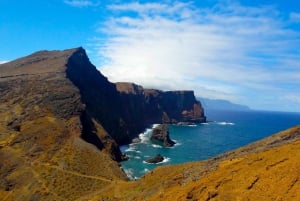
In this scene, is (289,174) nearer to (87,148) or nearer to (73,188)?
(73,188)

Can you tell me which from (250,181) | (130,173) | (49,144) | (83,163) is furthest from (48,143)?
(250,181)

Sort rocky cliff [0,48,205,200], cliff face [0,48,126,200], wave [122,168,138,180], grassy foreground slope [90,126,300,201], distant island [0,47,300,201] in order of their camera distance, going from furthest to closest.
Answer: wave [122,168,138,180] → cliff face [0,48,126,200] → rocky cliff [0,48,205,200] → distant island [0,47,300,201] → grassy foreground slope [90,126,300,201]

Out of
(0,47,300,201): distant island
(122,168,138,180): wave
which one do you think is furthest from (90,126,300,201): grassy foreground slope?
(122,168,138,180): wave

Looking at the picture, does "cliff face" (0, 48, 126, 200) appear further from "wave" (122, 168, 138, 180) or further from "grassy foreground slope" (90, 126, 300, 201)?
"grassy foreground slope" (90, 126, 300, 201)

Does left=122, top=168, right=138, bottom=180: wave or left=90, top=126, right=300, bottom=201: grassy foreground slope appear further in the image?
left=122, top=168, right=138, bottom=180: wave

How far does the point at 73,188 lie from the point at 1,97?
309ft

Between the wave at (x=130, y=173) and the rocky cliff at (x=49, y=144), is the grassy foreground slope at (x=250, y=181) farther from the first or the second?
the wave at (x=130, y=173)

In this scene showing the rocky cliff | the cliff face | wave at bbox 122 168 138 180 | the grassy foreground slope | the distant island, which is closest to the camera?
the grassy foreground slope

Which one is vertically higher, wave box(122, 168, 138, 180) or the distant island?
the distant island

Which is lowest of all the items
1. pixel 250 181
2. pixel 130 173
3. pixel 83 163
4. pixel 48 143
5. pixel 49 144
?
pixel 130 173

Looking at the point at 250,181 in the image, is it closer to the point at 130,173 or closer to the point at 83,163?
the point at 83,163

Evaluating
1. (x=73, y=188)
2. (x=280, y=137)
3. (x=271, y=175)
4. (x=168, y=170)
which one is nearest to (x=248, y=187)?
(x=271, y=175)

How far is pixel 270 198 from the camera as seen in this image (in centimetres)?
4197

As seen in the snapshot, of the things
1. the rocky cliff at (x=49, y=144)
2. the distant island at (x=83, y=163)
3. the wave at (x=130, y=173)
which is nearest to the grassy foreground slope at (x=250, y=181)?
the distant island at (x=83, y=163)
